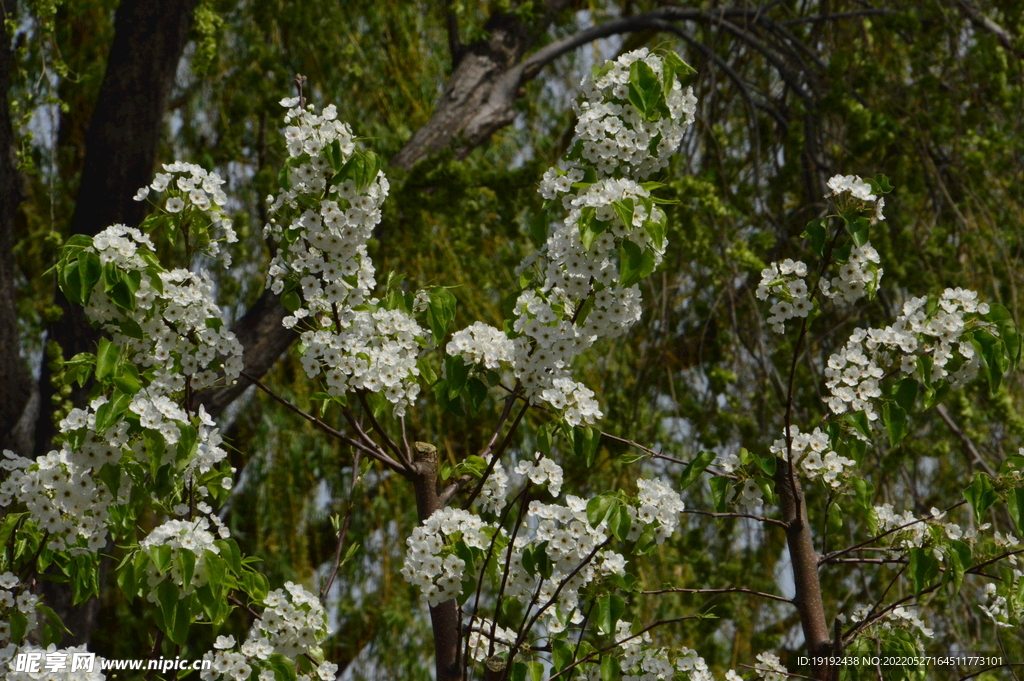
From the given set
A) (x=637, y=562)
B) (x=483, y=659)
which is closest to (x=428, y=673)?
(x=637, y=562)

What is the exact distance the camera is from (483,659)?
2.00 metres

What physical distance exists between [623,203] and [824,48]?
9.01ft

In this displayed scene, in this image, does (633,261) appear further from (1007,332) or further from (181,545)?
(181,545)

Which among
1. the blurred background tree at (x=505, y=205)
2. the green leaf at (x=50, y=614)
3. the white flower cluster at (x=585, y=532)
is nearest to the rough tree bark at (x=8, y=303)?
the blurred background tree at (x=505, y=205)

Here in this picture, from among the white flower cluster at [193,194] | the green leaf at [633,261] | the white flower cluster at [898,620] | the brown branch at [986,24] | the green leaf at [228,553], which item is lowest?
the white flower cluster at [898,620]

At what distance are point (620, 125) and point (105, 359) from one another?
87cm

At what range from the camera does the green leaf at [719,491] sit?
179 centimetres

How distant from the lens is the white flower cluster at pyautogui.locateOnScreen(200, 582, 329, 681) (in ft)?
5.60

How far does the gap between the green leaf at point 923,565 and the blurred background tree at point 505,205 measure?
47.4 inches

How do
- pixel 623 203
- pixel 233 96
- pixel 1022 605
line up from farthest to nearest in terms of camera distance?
pixel 233 96
pixel 1022 605
pixel 623 203

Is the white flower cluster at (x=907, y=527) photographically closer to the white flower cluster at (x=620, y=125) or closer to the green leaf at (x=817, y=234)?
the green leaf at (x=817, y=234)

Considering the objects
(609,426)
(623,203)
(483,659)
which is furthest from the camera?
(609,426)

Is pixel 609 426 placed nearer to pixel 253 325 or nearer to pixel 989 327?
pixel 253 325

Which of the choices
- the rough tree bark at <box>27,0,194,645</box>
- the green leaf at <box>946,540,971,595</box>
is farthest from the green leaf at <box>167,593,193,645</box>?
the rough tree bark at <box>27,0,194,645</box>
